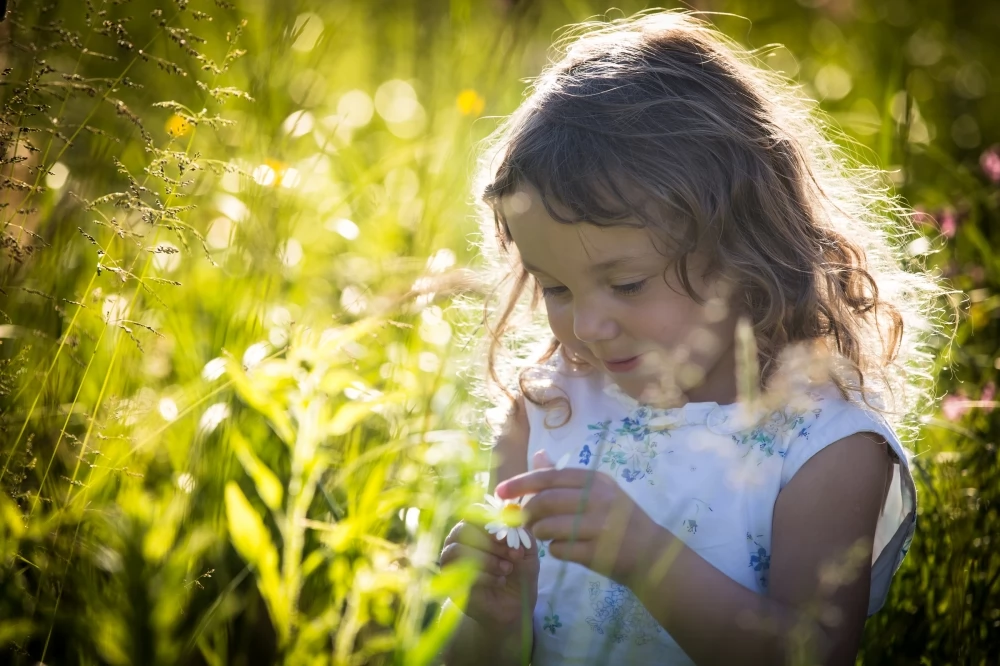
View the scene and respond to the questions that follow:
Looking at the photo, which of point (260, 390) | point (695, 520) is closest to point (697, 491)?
point (695, 520)

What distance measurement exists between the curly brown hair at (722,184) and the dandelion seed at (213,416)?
60 centimetres

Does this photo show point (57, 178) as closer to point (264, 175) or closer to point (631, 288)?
point (264, 175)

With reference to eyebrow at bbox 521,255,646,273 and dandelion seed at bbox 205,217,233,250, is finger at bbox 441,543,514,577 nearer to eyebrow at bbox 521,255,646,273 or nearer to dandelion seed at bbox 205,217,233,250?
eyebrow at bbox 521,255,646,273

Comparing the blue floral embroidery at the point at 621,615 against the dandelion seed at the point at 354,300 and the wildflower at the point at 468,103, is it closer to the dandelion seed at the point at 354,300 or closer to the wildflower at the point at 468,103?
the dandelion seed at the point at 354,300

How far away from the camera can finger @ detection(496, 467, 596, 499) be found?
51.2 inches

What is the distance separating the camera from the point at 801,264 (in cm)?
167

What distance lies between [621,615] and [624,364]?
1.36ft

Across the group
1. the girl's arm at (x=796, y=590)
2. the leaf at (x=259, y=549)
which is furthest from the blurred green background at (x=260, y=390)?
the girl's arm at (x=796, y=590)

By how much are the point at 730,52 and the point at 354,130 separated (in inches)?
81.0

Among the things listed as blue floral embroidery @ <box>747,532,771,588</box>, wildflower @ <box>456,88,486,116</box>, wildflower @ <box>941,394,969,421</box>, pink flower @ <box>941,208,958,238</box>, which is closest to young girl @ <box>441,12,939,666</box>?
blue floral embroidery @ <box>747,532,771,588</box>

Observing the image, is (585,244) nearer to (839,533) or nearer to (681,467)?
(681,467)

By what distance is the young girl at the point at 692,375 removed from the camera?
138cm

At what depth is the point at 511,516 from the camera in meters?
1.18

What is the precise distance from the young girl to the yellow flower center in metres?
0.03
